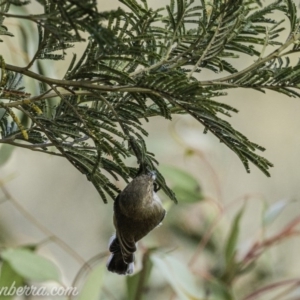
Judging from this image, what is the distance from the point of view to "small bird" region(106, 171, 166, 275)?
0.37m

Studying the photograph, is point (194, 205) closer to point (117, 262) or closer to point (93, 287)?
point (93, 287)

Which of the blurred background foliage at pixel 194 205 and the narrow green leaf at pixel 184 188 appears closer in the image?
the narrow green leaf at pixel 184 188

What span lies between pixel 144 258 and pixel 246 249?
48cm

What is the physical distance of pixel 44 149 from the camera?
424 millimetres

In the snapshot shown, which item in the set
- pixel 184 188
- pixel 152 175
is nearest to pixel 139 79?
pixel 152 175

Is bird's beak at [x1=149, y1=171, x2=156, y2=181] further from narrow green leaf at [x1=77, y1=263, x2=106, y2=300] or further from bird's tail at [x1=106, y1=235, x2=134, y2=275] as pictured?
narrow green leaf at [x1=77, y1=263, x2=106, y2=300]

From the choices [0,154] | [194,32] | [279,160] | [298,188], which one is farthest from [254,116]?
[194,32]

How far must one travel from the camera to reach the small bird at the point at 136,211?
370 mm

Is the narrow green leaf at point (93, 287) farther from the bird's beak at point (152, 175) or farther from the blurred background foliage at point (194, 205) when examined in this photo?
the blurred background foliage at point (194, 205)

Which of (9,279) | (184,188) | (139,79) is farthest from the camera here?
(184,188)

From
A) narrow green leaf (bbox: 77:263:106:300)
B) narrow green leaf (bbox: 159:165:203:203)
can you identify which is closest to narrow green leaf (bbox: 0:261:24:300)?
narrow green leaf (bbox: 77:263:106:300)

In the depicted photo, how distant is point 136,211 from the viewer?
0.37 meters

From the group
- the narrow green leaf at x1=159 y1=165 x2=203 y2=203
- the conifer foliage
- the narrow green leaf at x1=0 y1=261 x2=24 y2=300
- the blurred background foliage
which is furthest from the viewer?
the blurred background foliage

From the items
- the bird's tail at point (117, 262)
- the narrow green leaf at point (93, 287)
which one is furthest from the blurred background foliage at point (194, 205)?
the bird's tail at point (117, 262)
